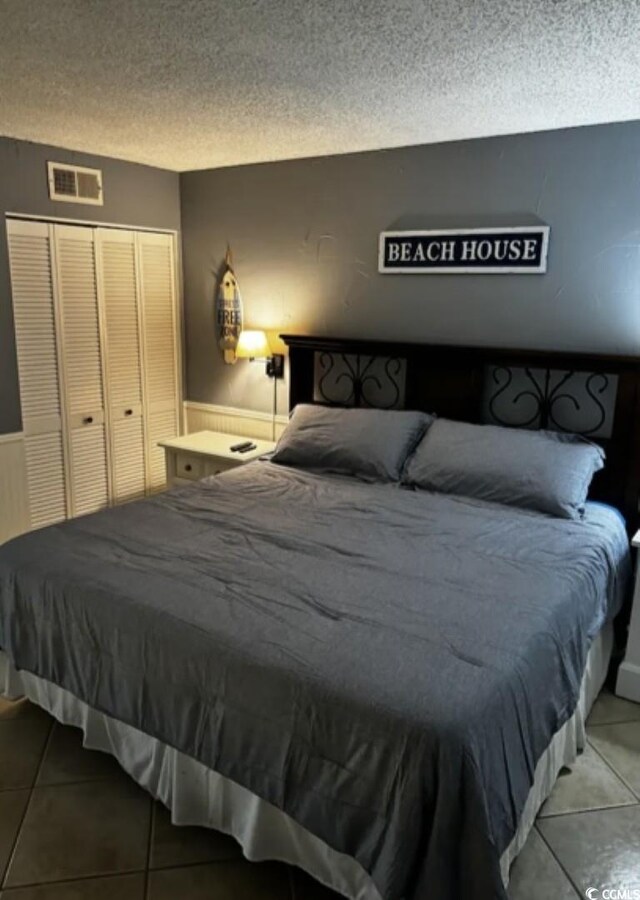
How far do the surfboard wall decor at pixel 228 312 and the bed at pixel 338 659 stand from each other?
1.57 m

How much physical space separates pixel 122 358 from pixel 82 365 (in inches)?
11.2

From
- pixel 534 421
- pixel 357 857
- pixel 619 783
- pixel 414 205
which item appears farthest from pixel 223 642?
pixel 414 205

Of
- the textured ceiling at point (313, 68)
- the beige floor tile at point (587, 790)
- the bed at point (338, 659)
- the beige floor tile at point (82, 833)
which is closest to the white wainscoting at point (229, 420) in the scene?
the bed at point (338, 659)

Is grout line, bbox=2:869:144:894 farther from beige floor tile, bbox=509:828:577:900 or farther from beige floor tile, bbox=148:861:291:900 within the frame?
beige floor tile, bbox=509:828:577:900

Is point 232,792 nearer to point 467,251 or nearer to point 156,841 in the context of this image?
point 156,841

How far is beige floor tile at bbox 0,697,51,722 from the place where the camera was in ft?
7.89

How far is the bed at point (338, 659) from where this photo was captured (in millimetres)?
1386

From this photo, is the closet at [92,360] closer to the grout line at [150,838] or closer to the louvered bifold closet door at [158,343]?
the louvered bifold closet door at [158,343]

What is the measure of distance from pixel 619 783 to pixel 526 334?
1.88 m

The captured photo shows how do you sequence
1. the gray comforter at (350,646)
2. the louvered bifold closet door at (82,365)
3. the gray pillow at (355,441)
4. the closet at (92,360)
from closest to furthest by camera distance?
the gray comforter at (350,646), the gray pillow at (355,441), the closet at (92,360), the louvered bifold closet door at (82,365)

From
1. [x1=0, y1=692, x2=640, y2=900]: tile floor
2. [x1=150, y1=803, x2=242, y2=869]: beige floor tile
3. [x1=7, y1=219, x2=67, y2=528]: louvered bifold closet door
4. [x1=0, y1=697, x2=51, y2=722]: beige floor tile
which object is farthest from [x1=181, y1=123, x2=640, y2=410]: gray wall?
[x1=150, y1=803, x2=242, y2=869]: beige floor tile

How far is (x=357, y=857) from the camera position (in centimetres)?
143

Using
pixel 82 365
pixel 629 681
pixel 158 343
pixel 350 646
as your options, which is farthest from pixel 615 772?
pixel 158 343

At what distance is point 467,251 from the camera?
3121 millimetres
